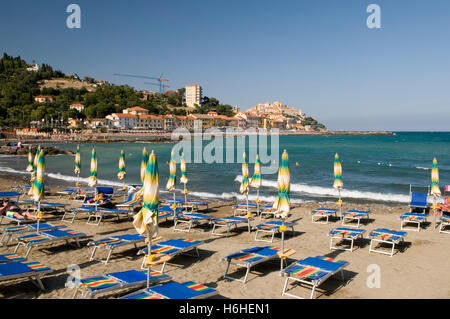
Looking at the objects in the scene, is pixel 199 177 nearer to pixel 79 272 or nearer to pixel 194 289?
pixel 79 272

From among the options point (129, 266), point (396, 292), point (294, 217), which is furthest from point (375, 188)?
point (129, 266)

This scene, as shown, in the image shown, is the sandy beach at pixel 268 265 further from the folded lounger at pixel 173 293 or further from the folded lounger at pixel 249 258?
the folded lounger at pixel 173 293

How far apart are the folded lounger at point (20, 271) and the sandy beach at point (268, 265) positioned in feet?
1.27

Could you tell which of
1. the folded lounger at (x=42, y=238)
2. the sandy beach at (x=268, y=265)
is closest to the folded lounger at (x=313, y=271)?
the sandy beach at (x=268, y=265)

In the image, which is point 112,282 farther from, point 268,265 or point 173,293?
point 268,265

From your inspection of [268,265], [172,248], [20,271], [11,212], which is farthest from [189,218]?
[20,271]

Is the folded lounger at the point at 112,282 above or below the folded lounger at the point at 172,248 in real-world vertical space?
above

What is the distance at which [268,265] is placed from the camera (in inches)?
304

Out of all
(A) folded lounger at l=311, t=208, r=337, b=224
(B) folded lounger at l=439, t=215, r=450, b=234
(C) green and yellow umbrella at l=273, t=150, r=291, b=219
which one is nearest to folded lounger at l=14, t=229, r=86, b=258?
(C) green and yellow umbrella at l=273, t=150, r=291, b=219

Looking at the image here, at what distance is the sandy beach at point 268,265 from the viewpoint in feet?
20.6

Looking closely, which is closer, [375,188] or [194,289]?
[194,289]

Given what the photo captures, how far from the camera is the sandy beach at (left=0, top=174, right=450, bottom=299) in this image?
629 cm

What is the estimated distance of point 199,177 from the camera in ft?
93.4

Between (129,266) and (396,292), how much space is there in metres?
5.42
